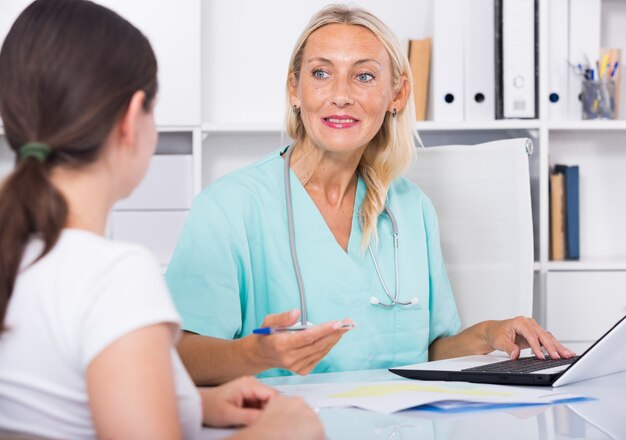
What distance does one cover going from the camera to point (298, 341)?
107 centimetres

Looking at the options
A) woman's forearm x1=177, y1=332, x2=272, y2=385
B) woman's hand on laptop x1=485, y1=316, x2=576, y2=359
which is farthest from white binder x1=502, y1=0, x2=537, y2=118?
woman's forearm x1=177, y1=332, x2=272, y2=385

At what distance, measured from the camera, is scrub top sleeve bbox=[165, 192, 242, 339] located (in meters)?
1.46

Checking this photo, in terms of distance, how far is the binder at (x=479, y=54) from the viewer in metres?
2.35

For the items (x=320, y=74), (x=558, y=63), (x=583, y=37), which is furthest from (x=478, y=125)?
(x=320, y=74)

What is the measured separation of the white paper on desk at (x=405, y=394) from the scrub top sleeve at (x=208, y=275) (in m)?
0.29

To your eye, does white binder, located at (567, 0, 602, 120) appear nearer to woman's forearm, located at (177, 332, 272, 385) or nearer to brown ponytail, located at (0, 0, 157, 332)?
woman's forearm, located at (177, 332, 272, 385)

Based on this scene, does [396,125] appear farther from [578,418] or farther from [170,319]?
[170,319]

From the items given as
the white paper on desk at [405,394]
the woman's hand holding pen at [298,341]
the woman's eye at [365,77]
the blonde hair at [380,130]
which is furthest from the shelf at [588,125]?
the woman's hand holding pen at [298,341]

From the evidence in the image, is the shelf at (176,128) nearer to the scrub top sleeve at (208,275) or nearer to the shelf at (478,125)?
the shelf at (478,125)

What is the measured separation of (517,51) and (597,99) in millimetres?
307

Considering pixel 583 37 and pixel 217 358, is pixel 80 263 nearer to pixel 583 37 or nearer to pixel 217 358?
pixel 217 358

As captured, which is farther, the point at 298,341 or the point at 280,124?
the point at 280,124

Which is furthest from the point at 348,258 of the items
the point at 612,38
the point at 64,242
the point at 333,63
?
the point at 612,38

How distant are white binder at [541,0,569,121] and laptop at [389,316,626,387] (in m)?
1.28
